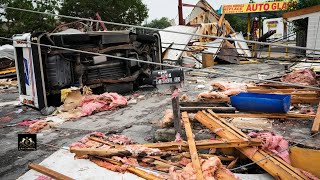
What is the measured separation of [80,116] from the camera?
6883 mm

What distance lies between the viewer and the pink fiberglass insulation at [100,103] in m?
7.12

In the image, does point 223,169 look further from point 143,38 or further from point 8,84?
Result: point 8,84

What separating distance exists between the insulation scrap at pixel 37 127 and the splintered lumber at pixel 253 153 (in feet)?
11.1

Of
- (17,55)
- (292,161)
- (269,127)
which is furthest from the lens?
(17,55)

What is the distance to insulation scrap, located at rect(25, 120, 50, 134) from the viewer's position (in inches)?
233

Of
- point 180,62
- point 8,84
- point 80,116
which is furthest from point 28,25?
point 80,116

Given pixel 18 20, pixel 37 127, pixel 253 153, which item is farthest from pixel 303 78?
pixel 18 20

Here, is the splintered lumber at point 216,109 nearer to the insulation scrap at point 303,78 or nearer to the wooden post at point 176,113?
the wooden post at point 176,113

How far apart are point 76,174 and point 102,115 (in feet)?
10.9

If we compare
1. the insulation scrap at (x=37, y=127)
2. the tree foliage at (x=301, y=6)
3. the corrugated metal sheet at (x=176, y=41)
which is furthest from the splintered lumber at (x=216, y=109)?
the tree foliage at (x=301, y=6)

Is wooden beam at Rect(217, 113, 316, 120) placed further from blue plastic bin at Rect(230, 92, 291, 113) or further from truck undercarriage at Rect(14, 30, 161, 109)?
truck undercarriage at Rect(14, 30, 161, 109)

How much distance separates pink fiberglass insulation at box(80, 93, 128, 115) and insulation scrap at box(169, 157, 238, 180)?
416 centimetres

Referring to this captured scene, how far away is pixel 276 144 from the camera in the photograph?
12.4 feet

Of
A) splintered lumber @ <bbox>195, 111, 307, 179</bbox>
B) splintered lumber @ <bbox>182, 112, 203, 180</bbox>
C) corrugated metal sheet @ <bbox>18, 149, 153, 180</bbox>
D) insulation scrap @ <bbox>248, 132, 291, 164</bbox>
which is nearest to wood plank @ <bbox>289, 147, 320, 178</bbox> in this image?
insulation scrap @ <bbox>248, 132, 291, 164</bbox>
